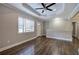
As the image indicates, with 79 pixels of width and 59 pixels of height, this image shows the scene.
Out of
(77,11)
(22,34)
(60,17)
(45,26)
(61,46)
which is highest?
(77,11)

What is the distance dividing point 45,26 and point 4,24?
1773 millimetres

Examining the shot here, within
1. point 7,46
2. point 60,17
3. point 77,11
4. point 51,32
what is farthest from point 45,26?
point 7,46

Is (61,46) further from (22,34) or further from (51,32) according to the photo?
(22,34)

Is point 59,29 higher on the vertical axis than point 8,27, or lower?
lower

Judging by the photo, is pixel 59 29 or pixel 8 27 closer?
pixel 59 29

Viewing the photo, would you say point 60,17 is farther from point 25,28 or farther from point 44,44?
point 25,28

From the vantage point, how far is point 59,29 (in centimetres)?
452

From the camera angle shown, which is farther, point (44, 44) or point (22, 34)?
point (22, 34)

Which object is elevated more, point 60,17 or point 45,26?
point 60,17

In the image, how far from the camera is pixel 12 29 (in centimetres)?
516

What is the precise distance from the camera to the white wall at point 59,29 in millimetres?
4383

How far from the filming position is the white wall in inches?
173
